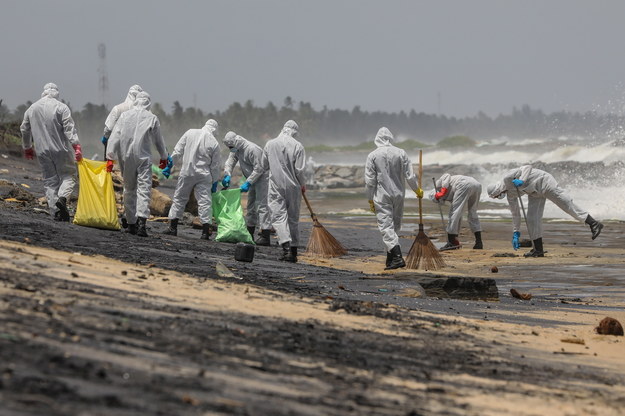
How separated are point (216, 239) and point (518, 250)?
4938 mm

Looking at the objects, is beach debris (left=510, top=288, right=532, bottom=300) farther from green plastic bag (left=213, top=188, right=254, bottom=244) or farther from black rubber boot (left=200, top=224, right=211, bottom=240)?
black rubber boot (left=200, top=224, right=211, bottom=240)

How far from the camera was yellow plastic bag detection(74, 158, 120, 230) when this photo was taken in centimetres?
1288

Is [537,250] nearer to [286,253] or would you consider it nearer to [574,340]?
[286,253]

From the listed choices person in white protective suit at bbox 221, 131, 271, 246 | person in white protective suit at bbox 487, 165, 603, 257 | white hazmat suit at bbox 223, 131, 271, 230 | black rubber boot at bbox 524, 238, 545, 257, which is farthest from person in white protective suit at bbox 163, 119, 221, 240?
black rubber boot at bbox 524, 238, 545, 257

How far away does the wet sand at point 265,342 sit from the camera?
177 inches

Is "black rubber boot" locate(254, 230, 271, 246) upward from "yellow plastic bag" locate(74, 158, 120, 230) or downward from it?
downward

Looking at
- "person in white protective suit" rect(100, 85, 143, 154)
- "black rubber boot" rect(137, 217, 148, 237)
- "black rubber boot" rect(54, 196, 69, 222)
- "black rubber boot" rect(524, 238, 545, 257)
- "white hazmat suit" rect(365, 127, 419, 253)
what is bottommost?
"black rubber boot" rect(524, 238, 545, 257)

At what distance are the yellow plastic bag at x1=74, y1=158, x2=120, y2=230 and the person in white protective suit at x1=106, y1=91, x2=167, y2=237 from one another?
195mm

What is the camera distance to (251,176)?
A: 52.0 ft

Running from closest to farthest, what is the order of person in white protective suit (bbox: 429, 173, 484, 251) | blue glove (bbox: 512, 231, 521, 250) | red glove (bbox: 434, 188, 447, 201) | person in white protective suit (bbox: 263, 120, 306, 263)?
1. person in white protective suit (bbox: 263, 120, 306, 263)
2. blue glove (bbox: 512, 231, 521, 250)
3. person in white protective suit (bbox: 429, 173, 484, 251)
4. red glove (bbox: 434, 188, 447, 201)

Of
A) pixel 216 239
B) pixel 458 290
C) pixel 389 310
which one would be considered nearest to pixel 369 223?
pixel 216 239

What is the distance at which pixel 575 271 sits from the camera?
44.5 feet

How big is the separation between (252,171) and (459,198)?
3.55 metres

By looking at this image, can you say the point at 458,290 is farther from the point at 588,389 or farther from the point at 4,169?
the point at 4,169
